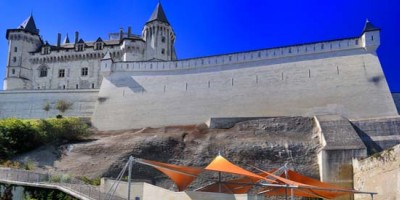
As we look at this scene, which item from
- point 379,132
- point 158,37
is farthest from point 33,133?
point 379,132

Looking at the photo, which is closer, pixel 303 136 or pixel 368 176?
pixel 368 176

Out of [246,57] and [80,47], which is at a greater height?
[80,47]

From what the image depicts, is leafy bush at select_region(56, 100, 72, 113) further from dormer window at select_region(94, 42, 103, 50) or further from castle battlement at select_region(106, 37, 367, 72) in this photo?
dormer window at select_region(94, 42, 103, 50)

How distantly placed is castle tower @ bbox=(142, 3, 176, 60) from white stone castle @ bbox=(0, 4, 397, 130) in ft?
31.1

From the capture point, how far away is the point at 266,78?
1646 inches

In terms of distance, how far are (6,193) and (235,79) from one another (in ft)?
76.8

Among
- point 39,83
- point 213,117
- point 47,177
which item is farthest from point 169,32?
point 47,177

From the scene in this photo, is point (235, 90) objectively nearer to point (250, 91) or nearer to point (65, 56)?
point (250, 91)

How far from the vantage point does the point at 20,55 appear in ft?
197

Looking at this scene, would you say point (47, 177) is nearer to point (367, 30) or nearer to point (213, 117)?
point (213, 117)

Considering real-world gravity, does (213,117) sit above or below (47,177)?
above

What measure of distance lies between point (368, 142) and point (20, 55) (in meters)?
44.3

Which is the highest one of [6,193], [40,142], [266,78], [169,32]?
[169,32]

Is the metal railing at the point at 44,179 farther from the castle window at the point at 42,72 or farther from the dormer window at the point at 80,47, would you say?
the castle window at the point at 42,72
